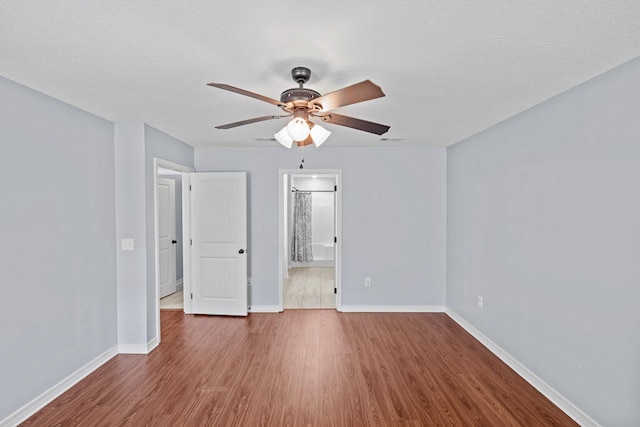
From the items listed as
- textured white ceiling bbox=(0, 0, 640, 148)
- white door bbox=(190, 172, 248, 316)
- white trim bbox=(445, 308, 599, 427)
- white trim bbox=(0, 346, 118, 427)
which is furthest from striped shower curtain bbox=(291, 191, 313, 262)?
textured white ceiling bbox=(0, 0, 640, 148)

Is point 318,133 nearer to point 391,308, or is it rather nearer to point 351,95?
point 351,95

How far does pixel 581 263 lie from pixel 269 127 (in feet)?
9.76

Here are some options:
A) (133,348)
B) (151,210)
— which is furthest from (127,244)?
(133,348)

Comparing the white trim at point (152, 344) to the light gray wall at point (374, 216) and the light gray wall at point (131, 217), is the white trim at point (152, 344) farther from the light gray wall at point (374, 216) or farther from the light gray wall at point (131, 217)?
the light gray wall at point (374, 216)

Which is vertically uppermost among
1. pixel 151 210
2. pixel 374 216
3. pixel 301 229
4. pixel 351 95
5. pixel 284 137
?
pixel 351 95

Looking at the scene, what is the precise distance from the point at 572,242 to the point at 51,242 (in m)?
4.02

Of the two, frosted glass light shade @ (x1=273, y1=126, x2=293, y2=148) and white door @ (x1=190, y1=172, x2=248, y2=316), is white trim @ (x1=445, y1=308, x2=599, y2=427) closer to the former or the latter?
frosted glass light shade @ (x1=273, y1=126, x2=293, y2=148)

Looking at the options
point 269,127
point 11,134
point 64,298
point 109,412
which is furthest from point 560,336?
point 11,134

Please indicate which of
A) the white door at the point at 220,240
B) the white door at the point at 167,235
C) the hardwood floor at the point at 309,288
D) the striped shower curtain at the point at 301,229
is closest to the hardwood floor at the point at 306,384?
the white door at the point at 220,240

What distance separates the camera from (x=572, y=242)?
221 cm

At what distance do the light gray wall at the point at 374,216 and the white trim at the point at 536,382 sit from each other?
1.04m

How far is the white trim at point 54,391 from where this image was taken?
2.11m

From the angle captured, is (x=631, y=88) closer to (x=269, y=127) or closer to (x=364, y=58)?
(x=364, y=58)

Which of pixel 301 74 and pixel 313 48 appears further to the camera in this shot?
pixel 301 74
